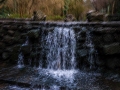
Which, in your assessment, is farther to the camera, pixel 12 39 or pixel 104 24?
pixel 12 39

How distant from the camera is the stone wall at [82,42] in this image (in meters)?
8.34

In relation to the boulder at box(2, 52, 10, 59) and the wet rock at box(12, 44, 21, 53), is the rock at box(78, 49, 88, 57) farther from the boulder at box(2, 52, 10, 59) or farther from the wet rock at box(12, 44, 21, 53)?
the boulder at box(2, 52, 10, 59)

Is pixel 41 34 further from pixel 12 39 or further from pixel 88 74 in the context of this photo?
pixel 88 74

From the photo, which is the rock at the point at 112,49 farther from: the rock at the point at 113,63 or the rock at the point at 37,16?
the rock at the point at 37,16

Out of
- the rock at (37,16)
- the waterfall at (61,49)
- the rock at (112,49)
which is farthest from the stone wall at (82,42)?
the rock at (37,16)

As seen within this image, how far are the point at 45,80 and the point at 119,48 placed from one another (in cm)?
315

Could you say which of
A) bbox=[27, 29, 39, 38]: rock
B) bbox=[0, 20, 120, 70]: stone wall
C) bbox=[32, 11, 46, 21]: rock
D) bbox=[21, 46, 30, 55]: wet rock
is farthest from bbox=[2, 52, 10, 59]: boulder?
bbox=[32, 11, 46, 21]: rock

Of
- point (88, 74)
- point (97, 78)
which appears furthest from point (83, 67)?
point (97, 78)

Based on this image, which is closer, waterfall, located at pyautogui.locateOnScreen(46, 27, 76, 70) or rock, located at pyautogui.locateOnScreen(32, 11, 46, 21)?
waterfall, located at pyautogui.locateOnScreen(46, 27, 76, 70)

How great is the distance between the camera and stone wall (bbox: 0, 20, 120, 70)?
8.34m

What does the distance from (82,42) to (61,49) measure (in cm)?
98

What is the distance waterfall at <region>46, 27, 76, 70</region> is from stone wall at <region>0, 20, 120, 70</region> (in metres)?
0.25

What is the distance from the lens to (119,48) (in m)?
8.12

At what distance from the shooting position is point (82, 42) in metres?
8.98
